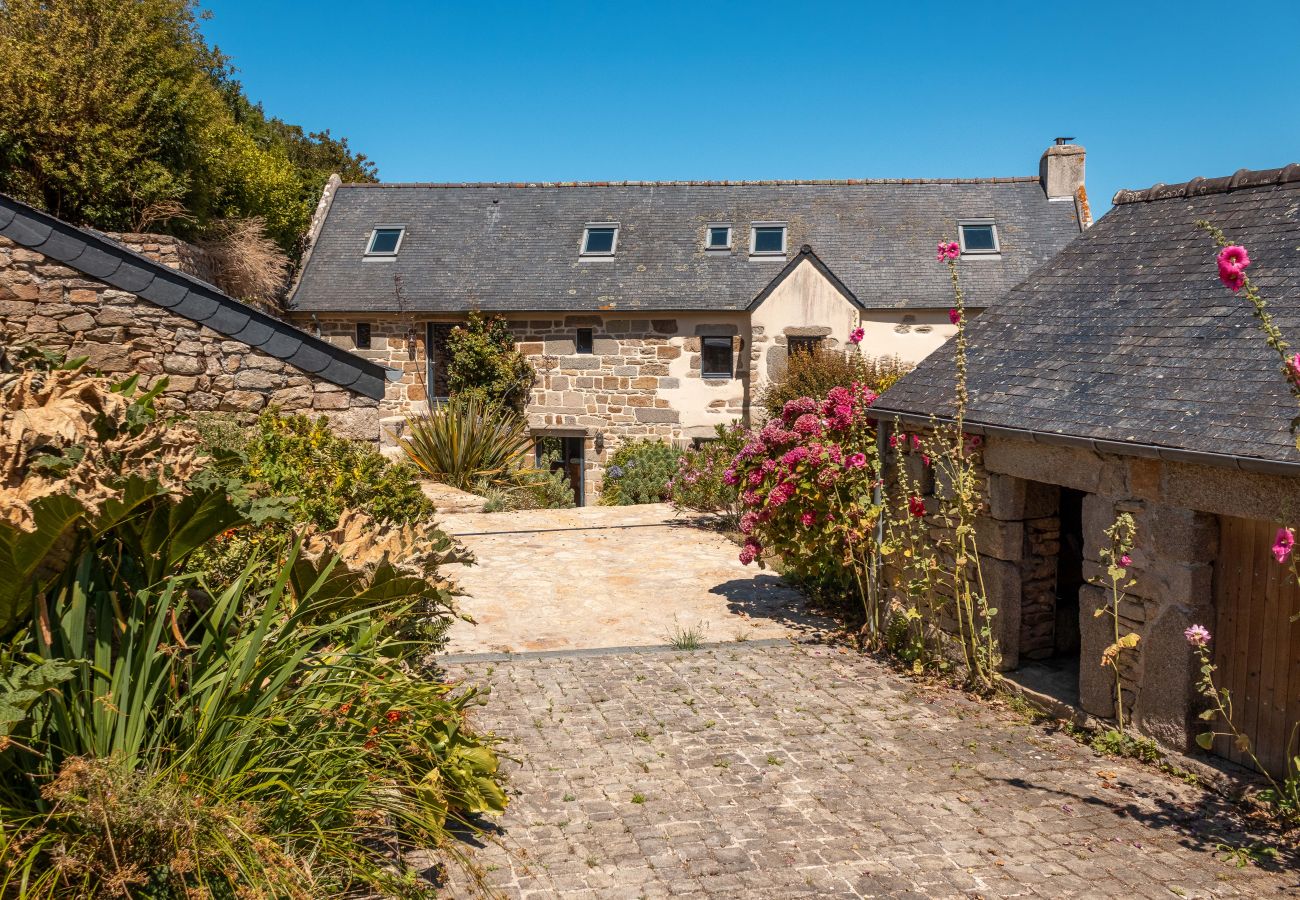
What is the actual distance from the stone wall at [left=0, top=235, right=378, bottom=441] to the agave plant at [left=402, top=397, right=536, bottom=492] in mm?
8203

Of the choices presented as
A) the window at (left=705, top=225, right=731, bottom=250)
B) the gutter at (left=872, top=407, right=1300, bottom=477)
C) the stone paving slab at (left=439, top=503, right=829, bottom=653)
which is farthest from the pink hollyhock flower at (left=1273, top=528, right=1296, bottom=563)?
the window at (left=705, top=225, right=731, bottom=250)

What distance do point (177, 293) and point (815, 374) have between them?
11391 mm

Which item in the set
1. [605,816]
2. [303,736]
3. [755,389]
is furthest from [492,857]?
[755,389]

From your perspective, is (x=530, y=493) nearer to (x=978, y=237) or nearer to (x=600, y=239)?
(x=600, y=239)

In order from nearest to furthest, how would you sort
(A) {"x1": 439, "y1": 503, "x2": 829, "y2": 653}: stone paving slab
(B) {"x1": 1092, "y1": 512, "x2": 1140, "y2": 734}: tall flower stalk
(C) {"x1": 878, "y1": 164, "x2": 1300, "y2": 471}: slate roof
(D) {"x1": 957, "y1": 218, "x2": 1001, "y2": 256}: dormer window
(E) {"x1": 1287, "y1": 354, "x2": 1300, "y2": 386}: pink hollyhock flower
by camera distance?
(E) {"x1": 1287, "y1": 354, "x2": 1300, "y2": 386}: pink hollyhock flower
(C) {"x1": 878, "y1": 164, "x2": 1300, "y2": 471}: slate roof
(B) {"x1": 1092, "y1": 512, "x2": 1140, "y2": 734}: tall flower stalk
(A) {"x1": 439, "y1": 503, "x2": 829, "y2": 653}: stone paving slab
(D) {"x1": 957, "y1": 218, "x2": 1001, "y2": 256}: dormer window

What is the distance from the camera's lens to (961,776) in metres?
5.64

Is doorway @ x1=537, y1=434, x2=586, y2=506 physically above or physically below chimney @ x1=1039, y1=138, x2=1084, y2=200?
below

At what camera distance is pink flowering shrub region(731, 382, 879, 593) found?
8.50 metres

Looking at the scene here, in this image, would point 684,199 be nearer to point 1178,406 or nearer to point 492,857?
point 1178,406

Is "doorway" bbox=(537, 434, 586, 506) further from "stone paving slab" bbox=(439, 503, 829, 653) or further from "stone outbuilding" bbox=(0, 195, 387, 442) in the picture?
"stone outbuilding" bbox=(0, 195, 387, 442)

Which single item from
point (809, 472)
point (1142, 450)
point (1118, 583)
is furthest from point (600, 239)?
point (1142, 450)

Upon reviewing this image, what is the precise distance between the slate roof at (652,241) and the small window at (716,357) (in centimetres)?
75

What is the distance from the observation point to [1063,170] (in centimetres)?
2094

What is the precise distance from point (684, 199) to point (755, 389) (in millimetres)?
5276
